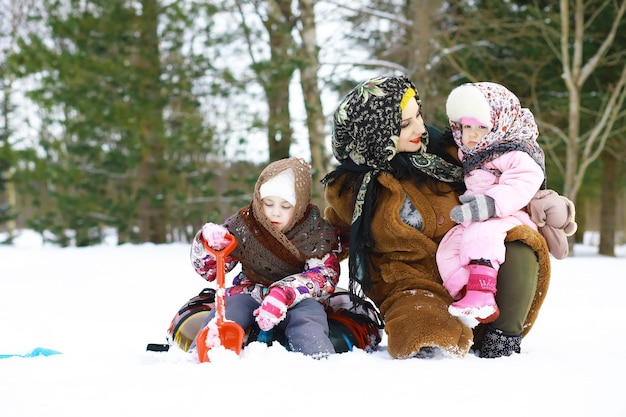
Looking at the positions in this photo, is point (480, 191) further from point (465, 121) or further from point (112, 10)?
point (112, 10)

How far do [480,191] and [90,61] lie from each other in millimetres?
8277

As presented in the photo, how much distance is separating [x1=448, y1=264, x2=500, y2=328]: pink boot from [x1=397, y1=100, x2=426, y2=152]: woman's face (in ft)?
1.84

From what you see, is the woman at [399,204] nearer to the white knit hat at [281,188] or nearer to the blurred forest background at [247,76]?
the white knit hat at [281,188]

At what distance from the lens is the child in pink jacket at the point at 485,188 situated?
2000 mm

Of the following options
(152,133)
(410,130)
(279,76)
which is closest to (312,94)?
(279,76)

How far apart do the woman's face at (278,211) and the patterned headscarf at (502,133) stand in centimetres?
68

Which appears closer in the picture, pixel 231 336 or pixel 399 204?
pixel 231 336

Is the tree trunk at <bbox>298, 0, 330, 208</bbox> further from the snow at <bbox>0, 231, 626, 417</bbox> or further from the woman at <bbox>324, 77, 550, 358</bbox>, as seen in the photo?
the snow at <bbox>0, 231, 626, 417</bbox>

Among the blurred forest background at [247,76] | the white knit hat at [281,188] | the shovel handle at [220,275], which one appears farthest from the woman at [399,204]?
the blurred forest background at [247,76]

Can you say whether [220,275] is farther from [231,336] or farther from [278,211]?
[278,211]

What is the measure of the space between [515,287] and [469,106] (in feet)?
2.15

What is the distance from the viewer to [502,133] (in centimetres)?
217

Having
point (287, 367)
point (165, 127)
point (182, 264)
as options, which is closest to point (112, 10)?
point (165, 127)

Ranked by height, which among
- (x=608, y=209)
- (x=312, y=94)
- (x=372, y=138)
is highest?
(x=312, y=94)
